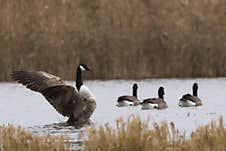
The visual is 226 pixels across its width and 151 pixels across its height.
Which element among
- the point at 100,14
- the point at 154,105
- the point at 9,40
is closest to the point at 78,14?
the point at 100,14

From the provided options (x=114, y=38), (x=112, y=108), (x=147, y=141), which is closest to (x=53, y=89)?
(x=112, y=108)

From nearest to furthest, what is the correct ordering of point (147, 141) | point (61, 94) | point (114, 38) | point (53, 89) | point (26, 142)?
point (147, 141) < point (26, 142) < point (53, 89) < point (61, 94) < point (114, 38)

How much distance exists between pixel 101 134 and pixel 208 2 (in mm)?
18760

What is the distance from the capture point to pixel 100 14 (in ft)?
94.8

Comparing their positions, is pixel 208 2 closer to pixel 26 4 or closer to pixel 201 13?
pixel 201 13

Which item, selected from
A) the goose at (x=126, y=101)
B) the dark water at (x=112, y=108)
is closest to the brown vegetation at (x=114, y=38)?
the dark water at (x=112, y=108)

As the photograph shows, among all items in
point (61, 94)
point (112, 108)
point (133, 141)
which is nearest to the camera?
point (133, 141)

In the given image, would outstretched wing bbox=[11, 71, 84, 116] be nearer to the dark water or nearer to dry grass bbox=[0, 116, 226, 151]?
the dark water

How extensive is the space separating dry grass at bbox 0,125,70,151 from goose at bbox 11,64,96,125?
4.75 metres

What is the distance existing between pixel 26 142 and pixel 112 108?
907 centimetres

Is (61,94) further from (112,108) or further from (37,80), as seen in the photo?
(112,108)

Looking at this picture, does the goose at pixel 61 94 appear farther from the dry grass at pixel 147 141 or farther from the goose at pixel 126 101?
the dry grass at pixel 147 141

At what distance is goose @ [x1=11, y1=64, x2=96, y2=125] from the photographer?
17.0 meters

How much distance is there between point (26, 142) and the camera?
38.9 ft
